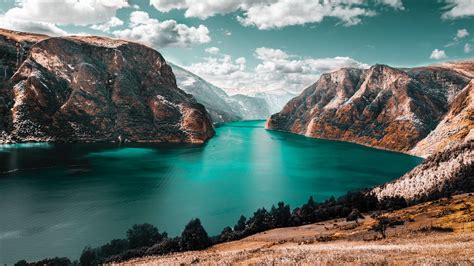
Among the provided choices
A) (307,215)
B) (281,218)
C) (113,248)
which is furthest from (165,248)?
(307,215)

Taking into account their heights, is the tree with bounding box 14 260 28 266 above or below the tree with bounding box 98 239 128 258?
above

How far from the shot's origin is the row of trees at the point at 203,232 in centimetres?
7844

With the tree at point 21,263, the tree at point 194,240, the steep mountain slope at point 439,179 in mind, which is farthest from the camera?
the steep mountain slope at point 439,179

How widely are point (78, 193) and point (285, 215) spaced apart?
81.0m

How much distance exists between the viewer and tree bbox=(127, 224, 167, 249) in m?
86.3

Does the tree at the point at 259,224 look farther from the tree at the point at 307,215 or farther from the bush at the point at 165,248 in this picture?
the bush at the point at 165,248

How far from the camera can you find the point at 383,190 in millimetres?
141125

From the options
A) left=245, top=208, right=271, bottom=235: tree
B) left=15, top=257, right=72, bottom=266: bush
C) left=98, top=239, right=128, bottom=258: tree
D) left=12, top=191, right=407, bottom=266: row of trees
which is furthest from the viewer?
left=245, top=208, right=271, bottom=235: tree

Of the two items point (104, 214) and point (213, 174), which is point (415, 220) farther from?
point (213, 174)

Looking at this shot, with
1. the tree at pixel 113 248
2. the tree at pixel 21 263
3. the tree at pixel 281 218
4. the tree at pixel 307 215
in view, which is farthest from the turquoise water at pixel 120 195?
the tree at pixel 307 215

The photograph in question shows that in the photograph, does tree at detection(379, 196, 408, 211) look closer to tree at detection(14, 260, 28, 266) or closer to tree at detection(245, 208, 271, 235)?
tree at detection(245, 208, 271, 235)

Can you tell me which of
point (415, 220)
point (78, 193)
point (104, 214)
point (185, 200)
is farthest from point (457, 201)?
point (78, 193)

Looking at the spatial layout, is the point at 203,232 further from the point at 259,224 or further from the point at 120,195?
the point at 120,195

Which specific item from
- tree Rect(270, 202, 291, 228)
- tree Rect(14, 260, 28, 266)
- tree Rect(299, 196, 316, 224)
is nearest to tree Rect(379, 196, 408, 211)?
tree Rect(299, 196, 316, 224)
